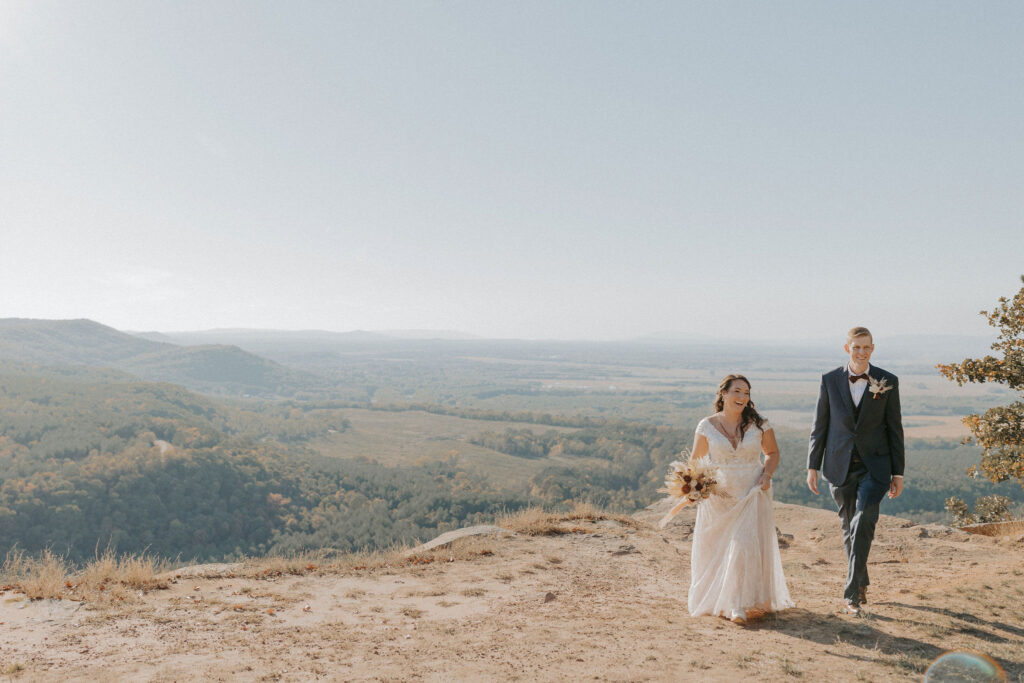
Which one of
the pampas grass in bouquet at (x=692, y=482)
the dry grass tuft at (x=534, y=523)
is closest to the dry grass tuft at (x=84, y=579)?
the dry grass tuft at (x=534, y=523)

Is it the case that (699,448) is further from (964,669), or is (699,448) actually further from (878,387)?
(964,669)

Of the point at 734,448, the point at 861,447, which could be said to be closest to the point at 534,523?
the point at 734,448

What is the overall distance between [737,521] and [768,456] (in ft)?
2.40

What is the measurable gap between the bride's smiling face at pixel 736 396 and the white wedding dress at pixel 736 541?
25 cm

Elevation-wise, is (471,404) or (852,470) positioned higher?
(852,470)

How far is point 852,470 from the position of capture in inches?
209

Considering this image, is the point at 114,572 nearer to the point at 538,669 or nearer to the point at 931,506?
the point at 538,669

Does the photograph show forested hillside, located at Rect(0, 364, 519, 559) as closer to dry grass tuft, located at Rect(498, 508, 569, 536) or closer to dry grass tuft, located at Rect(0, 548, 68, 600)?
dry grass tuft, located at Rect(498, 508, 569, 536)

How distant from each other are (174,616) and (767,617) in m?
5.73

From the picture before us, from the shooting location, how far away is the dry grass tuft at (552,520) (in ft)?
→ 31.2

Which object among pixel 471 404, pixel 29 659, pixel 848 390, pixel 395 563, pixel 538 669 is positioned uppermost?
pixel 848 390

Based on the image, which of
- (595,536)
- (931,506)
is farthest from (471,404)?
(595,536)

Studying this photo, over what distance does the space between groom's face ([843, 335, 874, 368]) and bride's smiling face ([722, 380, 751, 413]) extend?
988mm

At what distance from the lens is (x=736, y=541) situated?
519 centimetres
